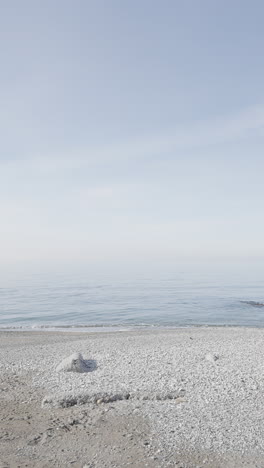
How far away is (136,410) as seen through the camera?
941 centimetres

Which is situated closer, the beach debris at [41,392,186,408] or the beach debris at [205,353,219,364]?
the beach debris at [41,392,186,408]

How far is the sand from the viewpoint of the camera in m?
7.52

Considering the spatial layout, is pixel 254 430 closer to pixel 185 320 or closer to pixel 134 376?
pixel 134 376

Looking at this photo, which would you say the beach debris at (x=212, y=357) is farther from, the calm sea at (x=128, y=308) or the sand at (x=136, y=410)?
the calm sea at (x=128, y=308)

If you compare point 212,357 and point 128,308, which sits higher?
point 212,357

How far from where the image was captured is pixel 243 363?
13133mm

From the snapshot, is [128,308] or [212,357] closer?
[212,357]

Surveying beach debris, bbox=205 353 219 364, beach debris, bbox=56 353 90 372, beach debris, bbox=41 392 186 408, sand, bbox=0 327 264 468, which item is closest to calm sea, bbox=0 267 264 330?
beach debris, bbox=205 353 219 364

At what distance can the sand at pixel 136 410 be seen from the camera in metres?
7.52

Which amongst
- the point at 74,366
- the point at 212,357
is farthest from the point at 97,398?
the point at 212,357

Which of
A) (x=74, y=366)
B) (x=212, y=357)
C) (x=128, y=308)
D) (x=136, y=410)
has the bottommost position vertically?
(x=128, y=308)

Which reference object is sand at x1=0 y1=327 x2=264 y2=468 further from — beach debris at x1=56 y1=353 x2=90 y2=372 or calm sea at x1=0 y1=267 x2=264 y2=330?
calm sea at x1=0 y1=267 x2=264 y2=330

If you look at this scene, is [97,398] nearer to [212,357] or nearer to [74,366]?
[74,366]

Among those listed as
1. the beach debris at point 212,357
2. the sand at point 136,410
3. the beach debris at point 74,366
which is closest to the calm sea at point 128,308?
the beach debris at point 212,357
